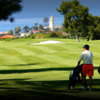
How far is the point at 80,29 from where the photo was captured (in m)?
77.8

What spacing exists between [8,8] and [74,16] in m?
67.8

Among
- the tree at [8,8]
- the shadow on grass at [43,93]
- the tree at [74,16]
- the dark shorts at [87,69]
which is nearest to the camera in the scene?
the shadow on grass at [43,93]

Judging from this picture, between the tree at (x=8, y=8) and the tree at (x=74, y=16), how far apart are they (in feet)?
211

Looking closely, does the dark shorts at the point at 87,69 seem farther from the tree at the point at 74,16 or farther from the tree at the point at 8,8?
the tree at the point at 74,16

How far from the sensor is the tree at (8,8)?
11.5 meters

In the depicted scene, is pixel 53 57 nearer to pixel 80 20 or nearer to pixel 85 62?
pixel 85 62

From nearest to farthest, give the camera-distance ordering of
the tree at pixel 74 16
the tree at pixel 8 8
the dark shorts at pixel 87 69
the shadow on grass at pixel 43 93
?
1. the shadow on grass at pixel 43 93
2. the dark shorts at pixel 87 69
3. the tree at pixel 8 8
4. the tree at pixel 74 16

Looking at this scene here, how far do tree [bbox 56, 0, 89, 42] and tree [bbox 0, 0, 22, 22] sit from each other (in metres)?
64.3

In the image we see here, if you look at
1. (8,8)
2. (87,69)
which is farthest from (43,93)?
→ (8,8)

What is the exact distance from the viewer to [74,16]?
257ft

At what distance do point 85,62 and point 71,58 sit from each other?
1993 cm

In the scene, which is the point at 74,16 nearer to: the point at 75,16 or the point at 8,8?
the point at 75,16

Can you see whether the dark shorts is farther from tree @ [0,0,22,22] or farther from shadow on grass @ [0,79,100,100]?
tree @ [0,0,22,22]

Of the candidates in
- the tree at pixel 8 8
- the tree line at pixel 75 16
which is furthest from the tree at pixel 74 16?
the tree at pixel 8 8
